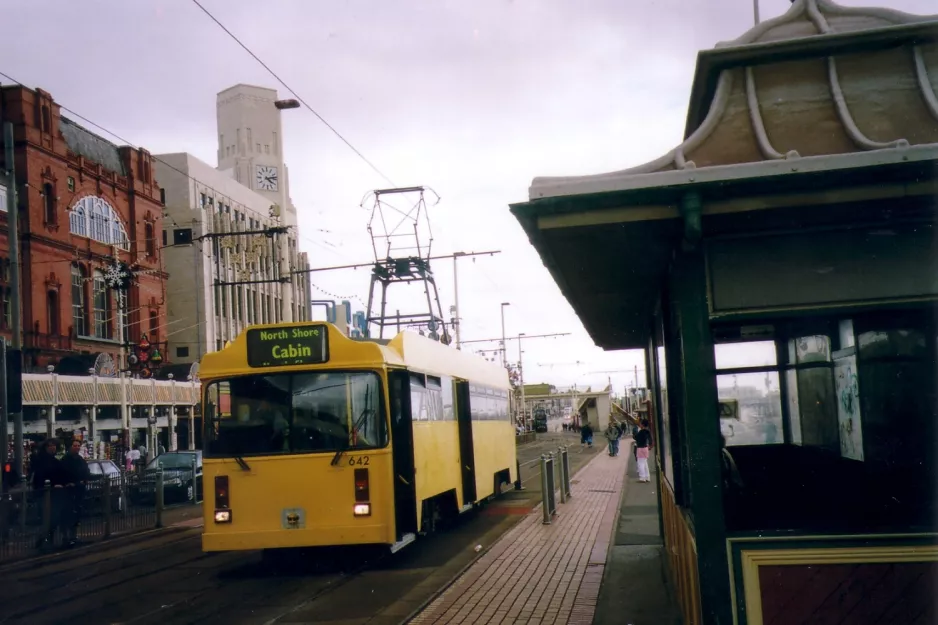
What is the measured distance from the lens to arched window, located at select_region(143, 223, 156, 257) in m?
46.7

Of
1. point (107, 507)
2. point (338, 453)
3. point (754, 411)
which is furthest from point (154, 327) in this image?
point (754, 411)

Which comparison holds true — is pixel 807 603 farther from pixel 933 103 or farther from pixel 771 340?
pixel 771 340

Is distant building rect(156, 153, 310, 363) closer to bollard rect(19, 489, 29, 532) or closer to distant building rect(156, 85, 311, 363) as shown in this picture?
distant building rect(156, 85, 311, 363)

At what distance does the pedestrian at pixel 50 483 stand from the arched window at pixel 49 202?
24.1m

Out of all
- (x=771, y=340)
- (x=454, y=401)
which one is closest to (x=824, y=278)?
(x=771, y=340)

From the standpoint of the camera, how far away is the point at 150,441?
4047cm

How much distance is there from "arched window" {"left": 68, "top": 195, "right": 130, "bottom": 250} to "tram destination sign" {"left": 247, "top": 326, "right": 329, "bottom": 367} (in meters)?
31.6

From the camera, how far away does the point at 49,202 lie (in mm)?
38906

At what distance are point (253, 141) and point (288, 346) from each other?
63480 mm

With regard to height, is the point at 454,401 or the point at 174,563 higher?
the point at 454,401

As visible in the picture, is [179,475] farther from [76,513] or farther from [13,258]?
[76,513]

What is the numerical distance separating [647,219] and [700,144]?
55 cm

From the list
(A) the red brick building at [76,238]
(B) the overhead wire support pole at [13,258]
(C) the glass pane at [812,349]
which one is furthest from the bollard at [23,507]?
(A) the red brick building at [76,238]

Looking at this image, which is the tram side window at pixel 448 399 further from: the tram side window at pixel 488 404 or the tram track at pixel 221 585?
the tram track at pixel 221 585
